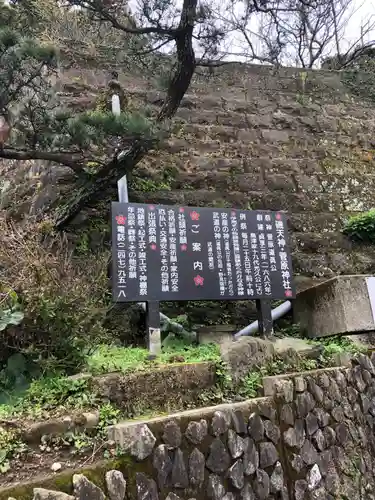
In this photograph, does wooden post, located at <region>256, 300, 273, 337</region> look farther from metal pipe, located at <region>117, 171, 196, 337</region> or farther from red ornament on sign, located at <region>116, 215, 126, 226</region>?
red ornament on sign, located at <region>116, 215, 126, 226</region>

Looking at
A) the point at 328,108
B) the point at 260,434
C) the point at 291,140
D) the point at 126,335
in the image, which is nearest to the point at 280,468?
the point at 260,434

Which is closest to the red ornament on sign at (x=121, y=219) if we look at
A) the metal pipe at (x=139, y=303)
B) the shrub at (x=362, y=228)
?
the metal pipe at (x=139, y=303)

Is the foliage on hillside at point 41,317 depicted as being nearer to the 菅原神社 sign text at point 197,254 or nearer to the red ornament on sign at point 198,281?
the 菅原神社 sign text at point 197,254

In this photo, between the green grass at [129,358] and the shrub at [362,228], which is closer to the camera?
the green grass at [129,358]

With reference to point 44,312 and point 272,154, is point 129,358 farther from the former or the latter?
point 272,154

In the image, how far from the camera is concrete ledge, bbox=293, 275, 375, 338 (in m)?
4.73

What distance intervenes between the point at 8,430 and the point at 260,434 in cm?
161

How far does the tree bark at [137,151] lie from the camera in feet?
16.5

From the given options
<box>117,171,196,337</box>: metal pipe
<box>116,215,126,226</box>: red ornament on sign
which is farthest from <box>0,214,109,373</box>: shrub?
<box>117,171,196,337</box>: metal pipe

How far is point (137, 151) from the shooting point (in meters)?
4.96

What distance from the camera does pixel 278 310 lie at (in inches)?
210

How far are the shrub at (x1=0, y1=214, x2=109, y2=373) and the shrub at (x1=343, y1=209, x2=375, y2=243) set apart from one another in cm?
439

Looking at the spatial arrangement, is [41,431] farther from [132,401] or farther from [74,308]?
[74,308]

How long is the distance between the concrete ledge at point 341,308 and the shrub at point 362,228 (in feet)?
6.04
